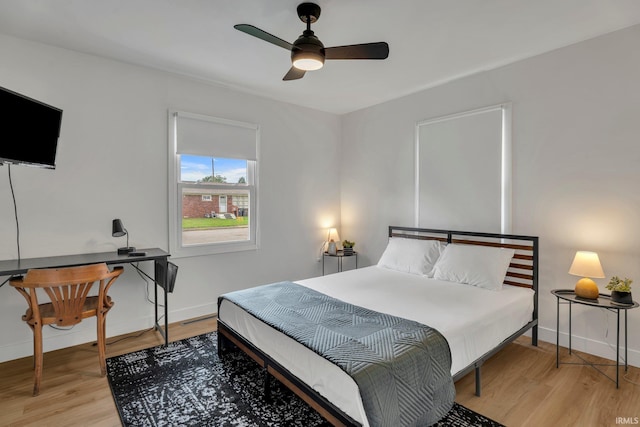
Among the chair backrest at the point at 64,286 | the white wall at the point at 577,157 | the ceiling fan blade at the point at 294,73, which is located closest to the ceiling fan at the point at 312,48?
the ceiling fan blade at the point at 294,73

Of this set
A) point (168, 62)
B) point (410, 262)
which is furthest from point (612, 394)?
point (168, 62)

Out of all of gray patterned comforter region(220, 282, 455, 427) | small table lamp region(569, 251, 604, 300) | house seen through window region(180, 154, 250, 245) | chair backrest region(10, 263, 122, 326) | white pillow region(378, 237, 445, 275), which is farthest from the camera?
house seen through window region(180, 154, 250, 245)

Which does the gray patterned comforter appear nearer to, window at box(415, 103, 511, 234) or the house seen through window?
the house seen through window

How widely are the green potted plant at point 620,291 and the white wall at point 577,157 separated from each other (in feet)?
0.90

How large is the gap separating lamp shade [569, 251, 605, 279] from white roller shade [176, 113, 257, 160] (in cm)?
352

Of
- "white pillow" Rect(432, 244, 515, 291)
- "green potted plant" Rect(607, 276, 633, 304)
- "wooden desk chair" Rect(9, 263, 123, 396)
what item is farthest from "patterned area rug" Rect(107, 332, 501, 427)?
"green potted plant" Rect(607, 276, 633, 304)

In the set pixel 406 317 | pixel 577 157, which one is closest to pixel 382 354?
pixel 406 317

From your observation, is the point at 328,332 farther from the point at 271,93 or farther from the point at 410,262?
the point at 271,93

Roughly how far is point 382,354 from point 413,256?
6.81ft

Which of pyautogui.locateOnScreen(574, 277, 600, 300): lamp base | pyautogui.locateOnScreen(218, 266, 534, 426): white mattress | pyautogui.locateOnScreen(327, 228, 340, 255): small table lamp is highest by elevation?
pyautogui.locateOnScreen(327, 228, 340, 255): small table lamp

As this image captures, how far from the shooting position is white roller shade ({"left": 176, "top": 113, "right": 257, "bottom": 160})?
3650 millimetres

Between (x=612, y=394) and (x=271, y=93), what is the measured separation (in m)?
4.33

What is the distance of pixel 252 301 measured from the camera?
2650 mm

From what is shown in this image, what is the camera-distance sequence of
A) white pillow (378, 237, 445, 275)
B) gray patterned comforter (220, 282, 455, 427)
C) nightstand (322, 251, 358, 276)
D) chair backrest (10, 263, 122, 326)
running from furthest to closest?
1. nightstand (322, 251, 358, 276)
2. white pillow (378, 237, 445, 275)
3. chair backrest (10, 263, 122, 326)
4. gray patterned comforter (220, 282, 455, 427)
